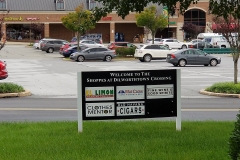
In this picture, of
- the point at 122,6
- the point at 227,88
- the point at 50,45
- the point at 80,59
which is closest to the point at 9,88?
the point at 227,88

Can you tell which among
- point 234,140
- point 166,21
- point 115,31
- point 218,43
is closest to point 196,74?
point 234,140

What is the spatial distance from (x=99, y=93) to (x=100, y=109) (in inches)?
11.6

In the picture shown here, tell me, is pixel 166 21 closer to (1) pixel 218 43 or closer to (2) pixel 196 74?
(1) pixel 218 43

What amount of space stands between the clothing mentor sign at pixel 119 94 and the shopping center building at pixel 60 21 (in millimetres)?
62198

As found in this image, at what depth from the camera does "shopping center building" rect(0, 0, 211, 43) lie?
2921 inches

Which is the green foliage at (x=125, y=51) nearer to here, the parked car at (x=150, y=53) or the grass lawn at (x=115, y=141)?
the parked car at (x=150, y=53)

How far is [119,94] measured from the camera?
916 cm

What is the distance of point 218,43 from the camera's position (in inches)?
2469

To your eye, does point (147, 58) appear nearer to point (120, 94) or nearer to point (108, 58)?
point (108, 58)

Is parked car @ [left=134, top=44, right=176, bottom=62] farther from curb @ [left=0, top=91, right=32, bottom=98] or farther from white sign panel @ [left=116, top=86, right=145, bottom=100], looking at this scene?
white sign panel @ [left=116, top=86, right=145, bottom=100]

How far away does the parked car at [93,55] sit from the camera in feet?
142

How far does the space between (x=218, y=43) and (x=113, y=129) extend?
54.8m

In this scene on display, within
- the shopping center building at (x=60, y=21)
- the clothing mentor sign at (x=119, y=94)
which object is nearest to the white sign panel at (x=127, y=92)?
the clothing mentor sign at (x=119, y=94)

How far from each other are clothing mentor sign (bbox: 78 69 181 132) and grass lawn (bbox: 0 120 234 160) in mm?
386
